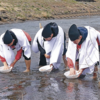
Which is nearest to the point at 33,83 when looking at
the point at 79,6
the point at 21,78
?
the point at 21,78

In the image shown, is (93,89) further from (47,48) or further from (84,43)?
(47,48)

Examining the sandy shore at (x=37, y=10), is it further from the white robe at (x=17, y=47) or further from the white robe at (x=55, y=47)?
the white robe at (x=55, y=47)

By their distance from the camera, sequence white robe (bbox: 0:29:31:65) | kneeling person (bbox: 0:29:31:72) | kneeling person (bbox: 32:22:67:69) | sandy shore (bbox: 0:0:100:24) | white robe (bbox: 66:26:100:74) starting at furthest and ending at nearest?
sandy shore (bbox: 0:0:100:24) < white robe (bbox: 0:29:31:65) < kneeling person (bbox: 32:22:67:69) < kneeling person (bbox: 0:29:31:72) < white robe (bbox: 66:26:100:74)

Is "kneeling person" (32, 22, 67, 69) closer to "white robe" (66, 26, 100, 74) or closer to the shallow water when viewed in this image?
the shallow water

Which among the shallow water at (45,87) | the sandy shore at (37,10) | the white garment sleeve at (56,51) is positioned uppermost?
the white garment sleeve at (56,51)

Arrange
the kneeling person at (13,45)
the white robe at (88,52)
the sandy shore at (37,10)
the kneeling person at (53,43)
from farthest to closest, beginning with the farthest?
the sandy shore at (37,10)
the kneeling person at (53,43)
the kneeling person at (13,45)
the white robe at (88,52)

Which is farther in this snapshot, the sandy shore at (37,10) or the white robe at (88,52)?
the sandy shore at (37,10)

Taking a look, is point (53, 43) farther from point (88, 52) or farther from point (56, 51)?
point (88, 52)

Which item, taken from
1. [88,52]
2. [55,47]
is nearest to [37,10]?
[55,47]

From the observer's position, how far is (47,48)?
6.26 meters

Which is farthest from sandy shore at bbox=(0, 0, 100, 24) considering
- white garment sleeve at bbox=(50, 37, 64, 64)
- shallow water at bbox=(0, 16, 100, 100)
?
shallow water at bbox=(0, 16, 100, 100)

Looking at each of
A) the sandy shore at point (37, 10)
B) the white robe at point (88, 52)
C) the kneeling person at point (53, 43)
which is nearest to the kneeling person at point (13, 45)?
the kneeling person at point (53, 43)

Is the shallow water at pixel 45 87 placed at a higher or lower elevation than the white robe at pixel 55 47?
lower

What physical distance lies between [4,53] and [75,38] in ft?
6.32
